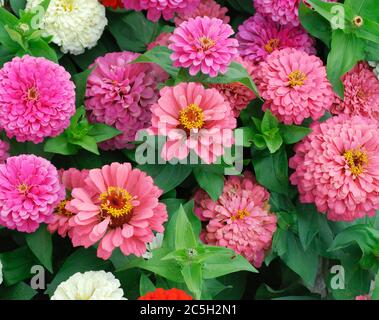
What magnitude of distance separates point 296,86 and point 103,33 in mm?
512

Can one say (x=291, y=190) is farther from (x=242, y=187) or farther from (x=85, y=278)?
(x=85, y=278)

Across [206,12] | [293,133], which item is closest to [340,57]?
[293,133]

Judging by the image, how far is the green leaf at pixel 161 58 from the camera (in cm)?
131

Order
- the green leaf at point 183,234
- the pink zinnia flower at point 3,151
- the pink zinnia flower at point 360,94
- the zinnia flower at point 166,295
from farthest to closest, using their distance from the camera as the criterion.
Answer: the pink zinnia flower at point 360,94
the pink zinnia flower at point 3,151
the green leaf at point 183,234
the zinnia flower at point 166,295

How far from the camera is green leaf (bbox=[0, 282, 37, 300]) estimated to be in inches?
52.1

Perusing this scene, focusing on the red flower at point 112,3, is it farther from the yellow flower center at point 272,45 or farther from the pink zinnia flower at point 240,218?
the pink zinnia flower at point 240,218

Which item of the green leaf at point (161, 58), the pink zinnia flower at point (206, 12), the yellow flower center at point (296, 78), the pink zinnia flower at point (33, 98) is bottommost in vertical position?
the pink zinnia flower at point (33, 98)

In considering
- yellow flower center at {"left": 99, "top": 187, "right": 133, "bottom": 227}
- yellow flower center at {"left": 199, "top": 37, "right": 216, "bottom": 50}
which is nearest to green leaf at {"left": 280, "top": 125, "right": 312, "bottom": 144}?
yellow flower center at {"left": 199, "top": 37, "right": 216, "bottom": 50}

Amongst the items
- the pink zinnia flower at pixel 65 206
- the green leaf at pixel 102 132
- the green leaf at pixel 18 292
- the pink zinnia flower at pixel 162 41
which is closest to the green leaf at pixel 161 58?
the pink zinnia flower at pixel 162 41

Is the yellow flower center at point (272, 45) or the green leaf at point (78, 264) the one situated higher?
the yellow flower center at point (272, 45)

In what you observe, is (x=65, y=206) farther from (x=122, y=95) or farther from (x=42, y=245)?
(x=122, y=95)

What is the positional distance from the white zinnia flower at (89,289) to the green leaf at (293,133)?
0.46 m

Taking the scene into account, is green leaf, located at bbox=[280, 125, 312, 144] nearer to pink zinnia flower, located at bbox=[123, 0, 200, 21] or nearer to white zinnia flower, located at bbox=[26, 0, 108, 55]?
pink zinnia flower, located at bbox=[123, 0, 200, 21]
